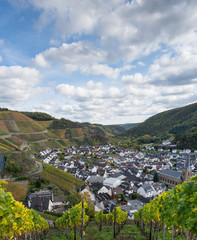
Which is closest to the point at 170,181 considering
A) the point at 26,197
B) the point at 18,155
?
the point at 26,197

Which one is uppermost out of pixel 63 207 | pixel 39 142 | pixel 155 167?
pixel 39 142

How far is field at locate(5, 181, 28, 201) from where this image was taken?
3588 cm

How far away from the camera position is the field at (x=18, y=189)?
35875 millimetres

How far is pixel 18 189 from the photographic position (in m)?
38.7

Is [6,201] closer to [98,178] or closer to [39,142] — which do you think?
[98,178]

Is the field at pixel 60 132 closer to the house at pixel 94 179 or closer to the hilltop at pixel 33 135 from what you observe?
the hilltop at pixel 33 135

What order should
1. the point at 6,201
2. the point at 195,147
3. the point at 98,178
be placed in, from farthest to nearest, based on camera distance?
the point at 195,147 < the point at 98,178 < the point at 6,201

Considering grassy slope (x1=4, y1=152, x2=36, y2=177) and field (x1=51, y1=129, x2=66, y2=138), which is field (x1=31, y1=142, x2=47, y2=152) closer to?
field (x1=51, y1=129, x2=66, y2=138)

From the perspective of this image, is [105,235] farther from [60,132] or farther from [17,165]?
[60,132]

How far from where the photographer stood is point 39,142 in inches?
4254

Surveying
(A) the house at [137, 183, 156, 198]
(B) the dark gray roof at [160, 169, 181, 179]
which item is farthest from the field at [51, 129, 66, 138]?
(A) the house at [137, 183, 156, 198]

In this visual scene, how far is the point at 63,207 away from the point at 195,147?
13620 cm

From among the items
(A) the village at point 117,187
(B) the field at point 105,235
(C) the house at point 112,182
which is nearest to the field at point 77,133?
(A) the village at point 117,187

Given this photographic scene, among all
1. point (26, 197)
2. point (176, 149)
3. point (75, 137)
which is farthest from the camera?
point (75, 137)
